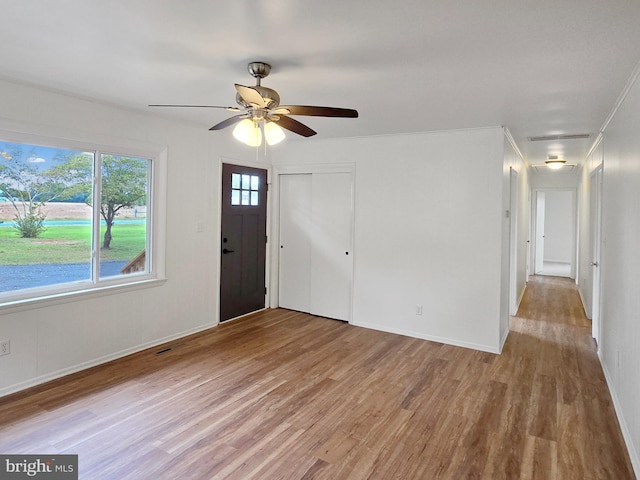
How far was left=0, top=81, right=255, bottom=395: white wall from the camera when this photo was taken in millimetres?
3094

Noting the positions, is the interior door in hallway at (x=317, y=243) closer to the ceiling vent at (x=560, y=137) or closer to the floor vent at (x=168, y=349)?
the floor vent at (x=168, y=349)

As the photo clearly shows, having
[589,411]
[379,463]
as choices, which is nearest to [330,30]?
[379,463]

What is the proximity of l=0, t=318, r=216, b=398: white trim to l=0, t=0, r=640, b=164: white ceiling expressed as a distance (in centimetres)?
232

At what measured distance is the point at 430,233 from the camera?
14.8ft

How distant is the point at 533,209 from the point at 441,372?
6.76 metres

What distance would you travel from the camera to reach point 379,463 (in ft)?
7.50

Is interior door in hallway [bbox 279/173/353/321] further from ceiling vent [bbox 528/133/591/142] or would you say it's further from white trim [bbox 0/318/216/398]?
ceiling vent [bbox 528/133/591/142]

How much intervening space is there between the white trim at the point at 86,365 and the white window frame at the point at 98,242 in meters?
0.59

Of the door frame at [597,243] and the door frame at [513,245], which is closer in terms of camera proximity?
the door frame at [597,243]

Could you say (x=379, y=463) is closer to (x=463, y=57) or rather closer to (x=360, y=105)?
(x=463, y=57)

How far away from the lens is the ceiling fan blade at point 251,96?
7.19ft

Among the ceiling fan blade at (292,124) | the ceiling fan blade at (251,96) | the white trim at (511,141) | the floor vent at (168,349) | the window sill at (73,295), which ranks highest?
the white trim at (511,141)

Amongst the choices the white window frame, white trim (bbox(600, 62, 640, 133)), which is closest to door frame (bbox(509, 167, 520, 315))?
white trim (bbox(600, 62, 640, 133))

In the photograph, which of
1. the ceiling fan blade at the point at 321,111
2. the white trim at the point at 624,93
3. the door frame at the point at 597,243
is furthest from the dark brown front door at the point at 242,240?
the door frame at the point at 597,243
